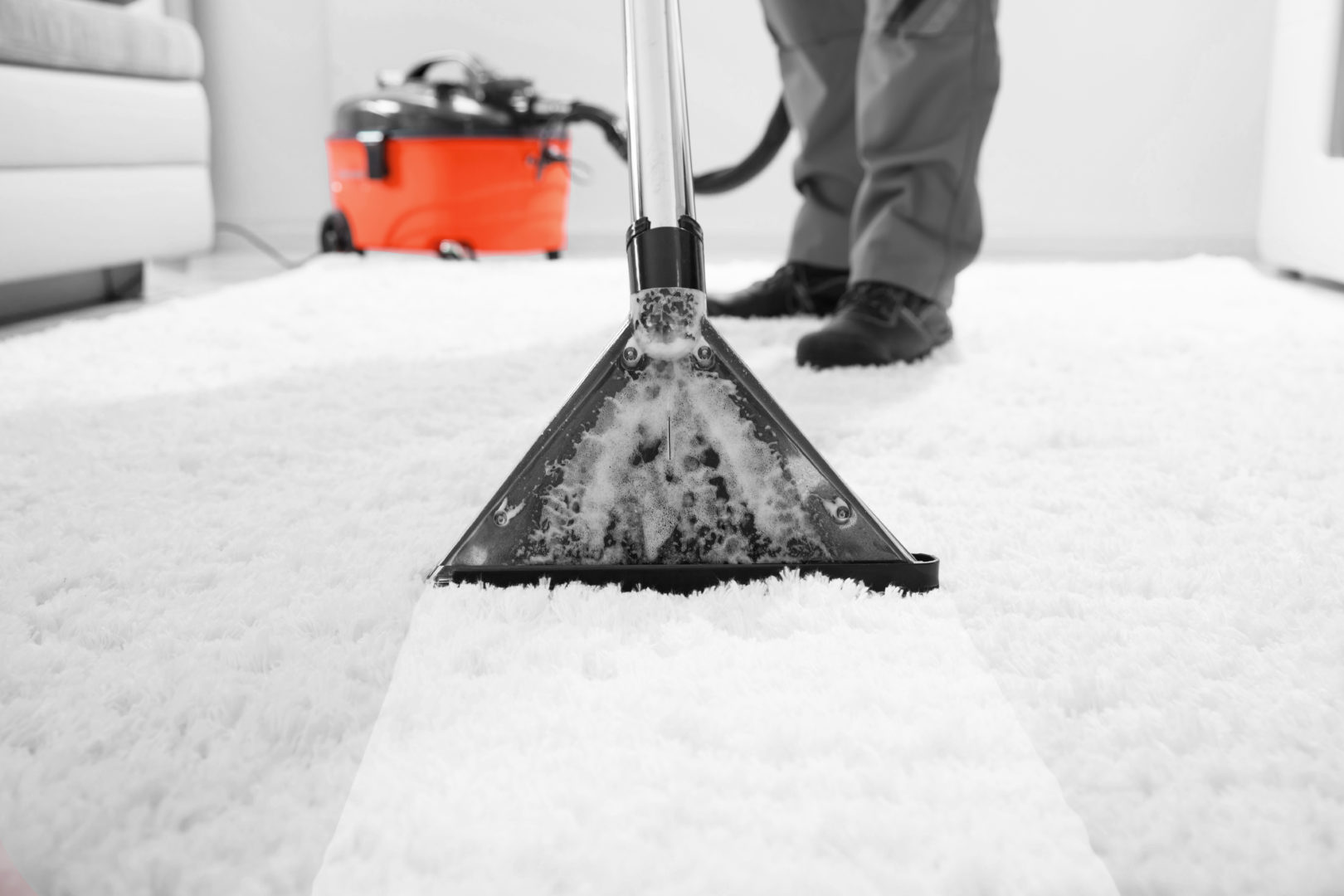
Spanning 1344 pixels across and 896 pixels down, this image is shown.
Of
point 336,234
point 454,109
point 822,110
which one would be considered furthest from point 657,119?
point 336,234

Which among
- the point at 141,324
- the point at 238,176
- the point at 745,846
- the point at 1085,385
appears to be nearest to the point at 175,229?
the point at 141,324

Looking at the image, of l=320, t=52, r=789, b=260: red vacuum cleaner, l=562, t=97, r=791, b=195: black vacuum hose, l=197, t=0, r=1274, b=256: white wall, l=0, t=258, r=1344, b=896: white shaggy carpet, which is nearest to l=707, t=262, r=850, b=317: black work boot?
l=562, t=97, r=791, b=195: black vacuum hose

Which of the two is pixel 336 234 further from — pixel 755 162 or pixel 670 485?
pixel 670 485

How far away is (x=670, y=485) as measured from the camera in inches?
21.5

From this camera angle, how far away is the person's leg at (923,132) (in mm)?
1196

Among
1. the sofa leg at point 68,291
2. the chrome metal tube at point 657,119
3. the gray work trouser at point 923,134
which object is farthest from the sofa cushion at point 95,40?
the chrome metal tube at point 657,119

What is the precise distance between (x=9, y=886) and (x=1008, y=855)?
284 millimetres

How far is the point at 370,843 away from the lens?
1.13 feet

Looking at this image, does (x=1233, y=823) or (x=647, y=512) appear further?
(x=647, y=512)

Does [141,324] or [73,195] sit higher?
[73,195]

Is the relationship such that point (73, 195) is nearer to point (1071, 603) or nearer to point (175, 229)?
point (175, 229)

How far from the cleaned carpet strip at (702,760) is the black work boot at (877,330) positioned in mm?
651

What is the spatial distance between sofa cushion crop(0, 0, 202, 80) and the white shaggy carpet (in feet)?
2.85

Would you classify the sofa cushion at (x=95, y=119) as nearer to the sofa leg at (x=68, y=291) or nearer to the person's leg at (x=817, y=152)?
the sofa leg at (x=68, y=291)
